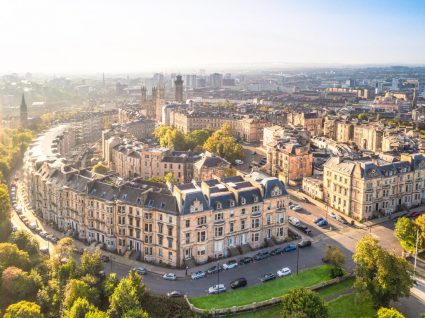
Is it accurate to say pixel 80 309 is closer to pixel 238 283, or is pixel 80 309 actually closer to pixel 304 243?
pixel 238 283

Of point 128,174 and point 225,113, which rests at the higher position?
point 225,113

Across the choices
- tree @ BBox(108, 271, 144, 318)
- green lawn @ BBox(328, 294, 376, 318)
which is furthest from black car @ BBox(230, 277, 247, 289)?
tree @ BBox(108, 271, 144, 318)

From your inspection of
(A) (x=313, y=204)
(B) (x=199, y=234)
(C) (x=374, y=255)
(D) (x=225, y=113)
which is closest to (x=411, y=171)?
(A) (x=313, y=204)

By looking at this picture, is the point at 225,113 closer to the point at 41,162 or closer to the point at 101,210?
the point at 41,162

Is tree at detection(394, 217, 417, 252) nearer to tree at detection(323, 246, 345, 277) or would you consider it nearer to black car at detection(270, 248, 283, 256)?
tree at detection(323, 246, 345, 277)

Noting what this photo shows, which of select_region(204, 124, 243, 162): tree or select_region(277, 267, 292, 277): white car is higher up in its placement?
select_region(204, 124, 243, 162): tree
